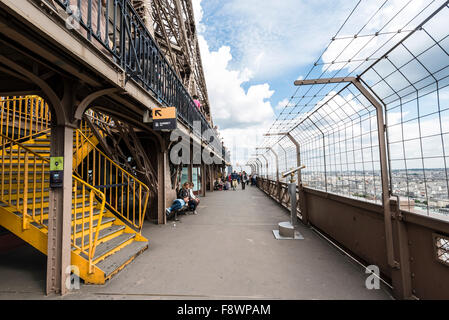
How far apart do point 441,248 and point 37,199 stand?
5913mm

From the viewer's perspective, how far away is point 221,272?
3049 millimetres

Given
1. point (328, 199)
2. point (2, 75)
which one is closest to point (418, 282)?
point (328, 199)

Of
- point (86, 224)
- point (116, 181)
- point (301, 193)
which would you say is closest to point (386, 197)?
point (301, 193)

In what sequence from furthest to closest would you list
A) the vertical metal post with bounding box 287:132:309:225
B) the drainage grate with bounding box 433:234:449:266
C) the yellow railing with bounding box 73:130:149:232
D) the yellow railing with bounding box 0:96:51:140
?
1. the vertical metal post with bounding box 287:132:309:225
2. the yellow railing with bounding box 0:96:51:140
3. the yellow railing with bounding box 73:130:149:232
4. the drainage grate with bounding box 433:234:449:266

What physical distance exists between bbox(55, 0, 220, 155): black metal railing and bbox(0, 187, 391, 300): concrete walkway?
308 cm

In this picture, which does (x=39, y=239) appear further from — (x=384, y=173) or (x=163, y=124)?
(x=384, y=173)

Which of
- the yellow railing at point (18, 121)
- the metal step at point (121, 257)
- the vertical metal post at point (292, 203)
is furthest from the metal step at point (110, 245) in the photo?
the yellow railing at point (18, 121)

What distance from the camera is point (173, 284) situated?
2732 mm

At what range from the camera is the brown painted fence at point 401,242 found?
195 centimetres

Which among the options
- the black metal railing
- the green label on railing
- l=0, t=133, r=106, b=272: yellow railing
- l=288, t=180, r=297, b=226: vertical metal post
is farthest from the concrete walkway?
the black metal railing

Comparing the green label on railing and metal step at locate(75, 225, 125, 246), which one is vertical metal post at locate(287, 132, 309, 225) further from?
the green label on railing

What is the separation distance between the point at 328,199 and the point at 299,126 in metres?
2.10

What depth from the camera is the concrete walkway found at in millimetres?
2518

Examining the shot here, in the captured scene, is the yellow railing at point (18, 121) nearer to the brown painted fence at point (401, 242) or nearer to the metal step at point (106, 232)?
the metal step at point (106, 232)
